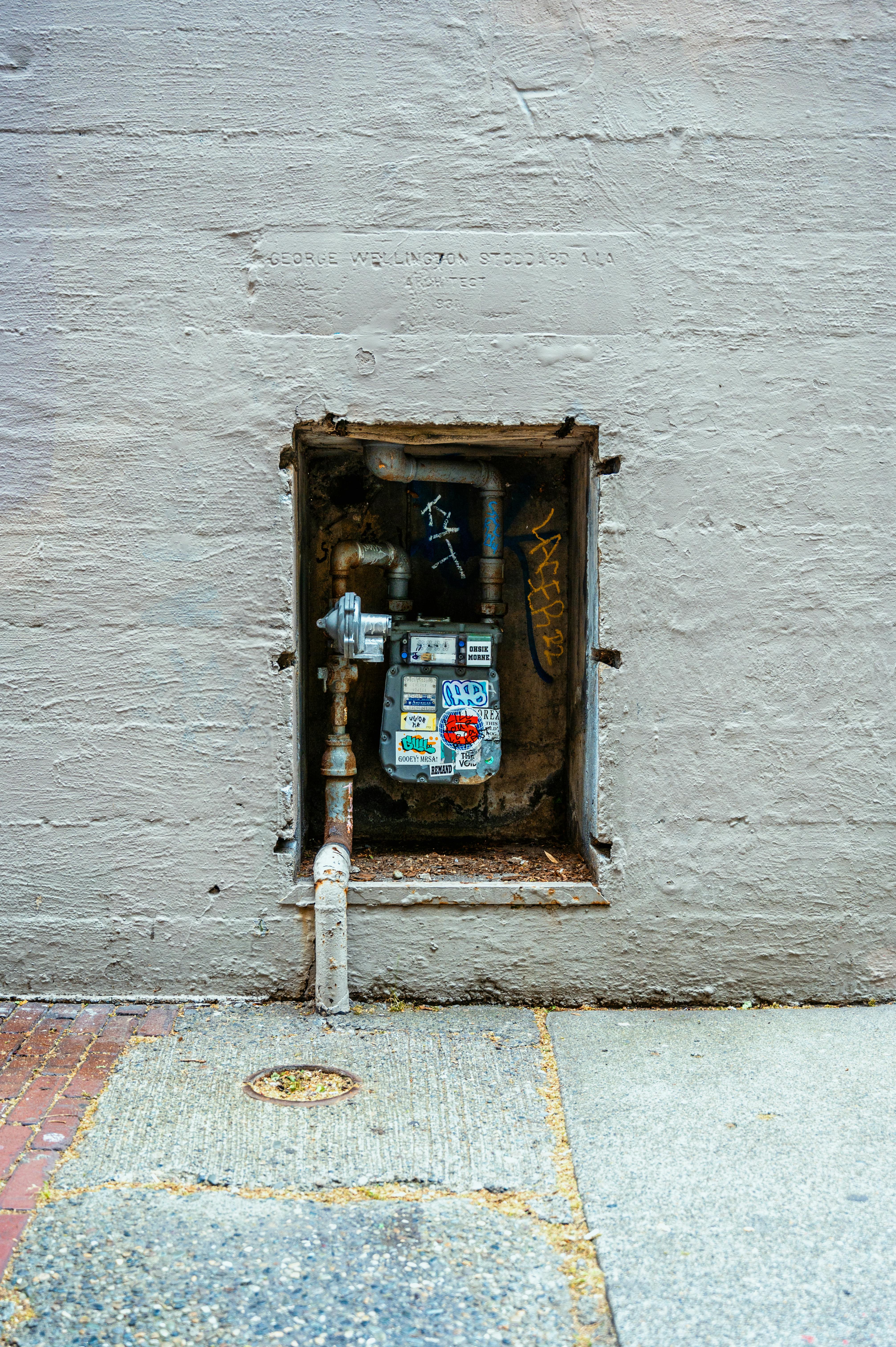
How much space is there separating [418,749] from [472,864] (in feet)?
1.72

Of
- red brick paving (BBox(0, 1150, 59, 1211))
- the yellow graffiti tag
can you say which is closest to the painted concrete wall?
the yellow graffiti tag

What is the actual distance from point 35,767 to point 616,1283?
Answer: 103 inches

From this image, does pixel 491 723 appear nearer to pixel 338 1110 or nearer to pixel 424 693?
pixel 424 693

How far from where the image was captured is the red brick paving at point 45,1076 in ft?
8.87

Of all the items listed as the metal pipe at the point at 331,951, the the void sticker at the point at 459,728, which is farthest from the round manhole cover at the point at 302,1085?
the the void sticker at the point at 459,728

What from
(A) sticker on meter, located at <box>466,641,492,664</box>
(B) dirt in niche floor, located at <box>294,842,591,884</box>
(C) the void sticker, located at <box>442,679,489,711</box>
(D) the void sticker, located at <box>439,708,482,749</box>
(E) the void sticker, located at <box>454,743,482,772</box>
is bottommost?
(B) dirt in niche floor, located at <box>294,842,591,884</box>

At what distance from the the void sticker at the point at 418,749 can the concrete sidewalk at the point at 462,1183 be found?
1.00 metres

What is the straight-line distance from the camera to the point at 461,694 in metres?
4.28

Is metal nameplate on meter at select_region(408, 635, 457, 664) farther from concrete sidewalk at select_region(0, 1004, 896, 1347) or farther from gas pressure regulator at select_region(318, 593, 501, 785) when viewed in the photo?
concrete sidewalk at select_region(0, 1004, 896, 1347)

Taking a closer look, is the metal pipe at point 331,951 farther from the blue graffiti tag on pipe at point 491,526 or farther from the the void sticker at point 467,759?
the blue graffiti tag on pipe at point 491,526

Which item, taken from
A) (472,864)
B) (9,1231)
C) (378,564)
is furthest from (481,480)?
(9,1231)

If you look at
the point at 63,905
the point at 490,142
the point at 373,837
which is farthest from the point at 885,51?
the point at 63,905

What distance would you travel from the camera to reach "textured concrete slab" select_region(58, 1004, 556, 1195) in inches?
110

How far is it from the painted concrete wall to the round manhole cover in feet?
1.76
